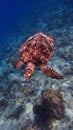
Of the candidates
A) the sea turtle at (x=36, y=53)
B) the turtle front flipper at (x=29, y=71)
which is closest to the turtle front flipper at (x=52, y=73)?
the sea turtle at (x=36, y=53)

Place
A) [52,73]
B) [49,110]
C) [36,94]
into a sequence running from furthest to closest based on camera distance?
[36,94], [49,110], [52,73]

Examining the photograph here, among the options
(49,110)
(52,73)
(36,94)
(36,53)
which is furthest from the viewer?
(36,94)

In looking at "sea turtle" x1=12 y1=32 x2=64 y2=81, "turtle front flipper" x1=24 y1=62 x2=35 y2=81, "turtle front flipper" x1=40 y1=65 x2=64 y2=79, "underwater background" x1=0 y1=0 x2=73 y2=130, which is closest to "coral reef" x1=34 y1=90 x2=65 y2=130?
"underwater background" x1=0 y1=0 x2=73 y2=130

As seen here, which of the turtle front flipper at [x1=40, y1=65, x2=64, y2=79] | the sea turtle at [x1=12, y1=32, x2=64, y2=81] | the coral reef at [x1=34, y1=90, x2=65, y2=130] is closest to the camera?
the turtle front flipper at [x1=40, y1=65, x2=64, y2=79]

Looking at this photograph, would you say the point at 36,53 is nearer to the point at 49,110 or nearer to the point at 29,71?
the point at 29,71

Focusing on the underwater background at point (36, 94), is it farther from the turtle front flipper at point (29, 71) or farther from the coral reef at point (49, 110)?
the turtle front flipper at point (29, 71)

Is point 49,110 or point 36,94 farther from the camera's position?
point 36,94

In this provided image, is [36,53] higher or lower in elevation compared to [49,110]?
higher

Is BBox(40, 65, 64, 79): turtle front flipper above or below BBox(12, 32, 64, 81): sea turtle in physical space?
below

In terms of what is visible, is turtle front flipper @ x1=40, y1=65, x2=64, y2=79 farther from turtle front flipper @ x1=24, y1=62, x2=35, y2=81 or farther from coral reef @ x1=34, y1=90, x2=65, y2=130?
coral reef @ x1=34, y1=90, x2=65, y2=130

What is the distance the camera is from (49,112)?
11352mm

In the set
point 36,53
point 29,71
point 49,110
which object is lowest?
point 49,110

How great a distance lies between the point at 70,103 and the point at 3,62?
11167 mm

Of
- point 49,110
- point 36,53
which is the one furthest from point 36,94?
point 36,53
